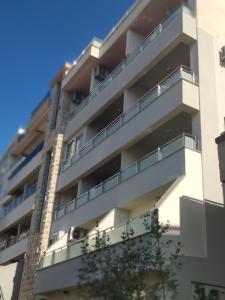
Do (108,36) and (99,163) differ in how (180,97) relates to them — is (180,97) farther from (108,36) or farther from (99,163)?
(108,36)

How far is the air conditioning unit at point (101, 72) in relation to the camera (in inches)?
1080

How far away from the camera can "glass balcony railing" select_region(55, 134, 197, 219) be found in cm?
1644

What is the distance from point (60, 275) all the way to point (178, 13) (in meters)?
13.5

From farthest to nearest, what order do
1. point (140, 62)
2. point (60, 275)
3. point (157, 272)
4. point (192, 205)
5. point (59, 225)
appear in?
point (59, 225)
point (140, 62)
point (60, 275)
point (192, 205)
point (157, 272)

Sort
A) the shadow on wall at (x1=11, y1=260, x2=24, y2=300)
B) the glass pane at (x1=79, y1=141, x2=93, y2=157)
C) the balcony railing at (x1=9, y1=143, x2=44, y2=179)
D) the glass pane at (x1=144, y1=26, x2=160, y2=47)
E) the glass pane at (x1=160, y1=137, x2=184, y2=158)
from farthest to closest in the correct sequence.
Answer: the balcony railing at (x1=9, y1=143, x2=44, y2=179) → the shadow on wall at (x1=11, y1=260, x2=24, y2=300) → the glass pane at (x1=79, y1=141, x2=93, y2=157) → the glass pane at (x1=144, y1=26, x2=160, y2=47) → the glass pane at (x1=160, y1=137, x2=184, y2=158)

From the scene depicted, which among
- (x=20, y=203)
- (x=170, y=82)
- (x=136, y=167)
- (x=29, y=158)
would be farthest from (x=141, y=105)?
(x=29, y=158)

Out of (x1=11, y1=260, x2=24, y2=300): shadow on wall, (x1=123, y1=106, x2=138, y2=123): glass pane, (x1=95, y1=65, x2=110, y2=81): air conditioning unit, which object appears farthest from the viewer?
(x1=95, y1=65, x2=110, y2=81): air conditioning unit

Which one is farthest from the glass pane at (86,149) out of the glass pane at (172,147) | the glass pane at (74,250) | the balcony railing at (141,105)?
the glass pane at (172,147)

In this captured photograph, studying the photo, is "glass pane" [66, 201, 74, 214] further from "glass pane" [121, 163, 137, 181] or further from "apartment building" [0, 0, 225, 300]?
"glass pane" [121, 163, 137, 181]

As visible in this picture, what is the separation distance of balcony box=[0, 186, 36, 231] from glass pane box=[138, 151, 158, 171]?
496 inches

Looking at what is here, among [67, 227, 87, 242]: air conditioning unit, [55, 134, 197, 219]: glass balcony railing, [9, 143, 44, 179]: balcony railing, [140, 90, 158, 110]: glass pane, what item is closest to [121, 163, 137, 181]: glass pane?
[55, 134, 197, 219]: glass balcony railing

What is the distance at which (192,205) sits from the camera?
15102 mm

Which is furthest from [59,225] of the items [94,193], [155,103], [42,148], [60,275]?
[155,103]

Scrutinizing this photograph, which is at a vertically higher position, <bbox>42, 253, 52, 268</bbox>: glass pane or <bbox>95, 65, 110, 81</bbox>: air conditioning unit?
<bbox>95, 65, 110, 81</bbox>: air conditioning unit
